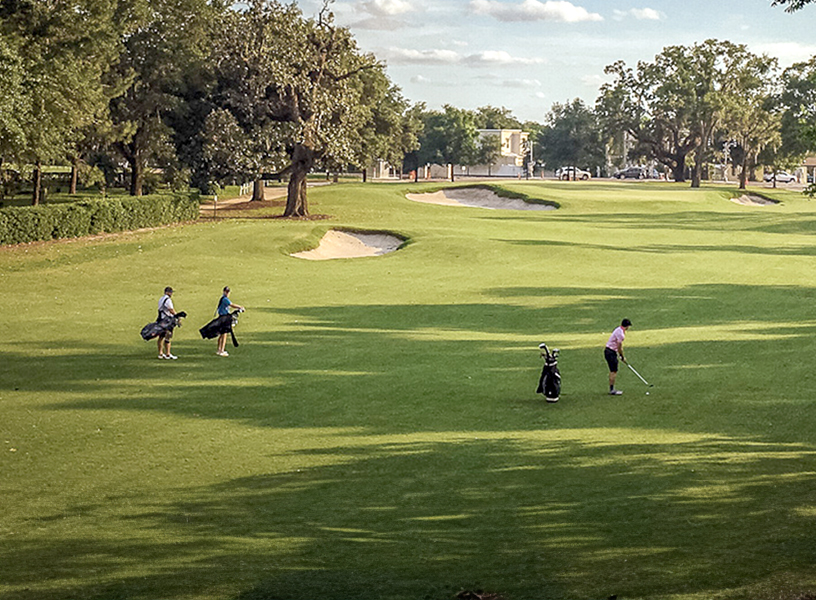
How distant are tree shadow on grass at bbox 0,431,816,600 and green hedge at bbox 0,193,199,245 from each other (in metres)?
40.0

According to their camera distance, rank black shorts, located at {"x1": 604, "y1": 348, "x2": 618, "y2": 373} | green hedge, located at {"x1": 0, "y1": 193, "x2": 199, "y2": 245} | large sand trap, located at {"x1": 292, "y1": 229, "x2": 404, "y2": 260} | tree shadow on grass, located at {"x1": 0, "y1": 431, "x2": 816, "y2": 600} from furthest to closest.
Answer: large sand trap, located at {"x1": 292, "y1": 229, "x2": 404, "y2": 260}
green hedge, located at {"x1": 0, "y1": 193, "x2": 199, "y2": 245}
black shorts, located at {"x1": 604, "y1": 348, "x2": 618, "y2": 373}
tree shadow on grass, located at {"x1": 0, "y1": 431, "x2": 816, "y2": 600}

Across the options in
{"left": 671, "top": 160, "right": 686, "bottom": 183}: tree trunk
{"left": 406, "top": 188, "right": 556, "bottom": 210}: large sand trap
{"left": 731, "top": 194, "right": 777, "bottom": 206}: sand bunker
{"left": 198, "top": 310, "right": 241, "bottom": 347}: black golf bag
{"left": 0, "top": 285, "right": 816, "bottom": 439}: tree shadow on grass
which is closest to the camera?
{"left": 0, "top": 285, "right": 816, "bottom": 439}: tree shadow on grass

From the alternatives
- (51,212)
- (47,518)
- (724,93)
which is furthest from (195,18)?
(724,93)

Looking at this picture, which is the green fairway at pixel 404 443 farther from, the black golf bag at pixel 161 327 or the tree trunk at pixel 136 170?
the tree trunk at pixel 136 170

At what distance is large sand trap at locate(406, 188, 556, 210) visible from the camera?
99438 millimetres

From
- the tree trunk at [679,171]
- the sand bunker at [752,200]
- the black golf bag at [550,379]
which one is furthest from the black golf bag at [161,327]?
the tree trunk at [679,171]

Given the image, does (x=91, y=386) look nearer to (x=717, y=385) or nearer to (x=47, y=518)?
(x=47, y=518)

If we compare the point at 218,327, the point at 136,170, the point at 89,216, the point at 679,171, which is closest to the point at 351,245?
the point at 89,216

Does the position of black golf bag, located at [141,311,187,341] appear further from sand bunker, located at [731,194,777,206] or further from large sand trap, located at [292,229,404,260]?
sand bunker, located at [731,194,777,206]

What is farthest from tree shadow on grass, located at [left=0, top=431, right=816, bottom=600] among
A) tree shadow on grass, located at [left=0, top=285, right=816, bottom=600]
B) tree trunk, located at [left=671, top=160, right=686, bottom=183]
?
tree trunk, located at [left=671, top=160, right=686, bottom=183]

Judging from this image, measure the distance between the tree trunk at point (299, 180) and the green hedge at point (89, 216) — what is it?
8017 millimetres

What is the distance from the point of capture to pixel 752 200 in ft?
394

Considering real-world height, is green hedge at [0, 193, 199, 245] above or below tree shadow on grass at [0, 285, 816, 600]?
above

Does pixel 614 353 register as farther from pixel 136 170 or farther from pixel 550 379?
pixel 136 170
